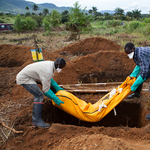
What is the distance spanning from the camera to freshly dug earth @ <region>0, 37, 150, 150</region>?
200 cm

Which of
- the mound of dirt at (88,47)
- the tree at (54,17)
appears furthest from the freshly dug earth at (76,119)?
the tree at (54,17)

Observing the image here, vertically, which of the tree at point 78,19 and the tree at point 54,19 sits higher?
the tree at point 54,19

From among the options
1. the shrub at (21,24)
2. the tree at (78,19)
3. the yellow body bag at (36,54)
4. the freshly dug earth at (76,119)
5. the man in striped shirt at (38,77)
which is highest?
the shrub at (21,24)

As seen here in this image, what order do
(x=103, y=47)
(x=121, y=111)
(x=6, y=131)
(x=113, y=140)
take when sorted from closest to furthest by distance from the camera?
(x=113, y=140), (x=6, y=131), (x=121, y=111), (x=103, y=47)

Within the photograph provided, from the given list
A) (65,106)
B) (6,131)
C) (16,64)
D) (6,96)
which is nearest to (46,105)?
(65,106)

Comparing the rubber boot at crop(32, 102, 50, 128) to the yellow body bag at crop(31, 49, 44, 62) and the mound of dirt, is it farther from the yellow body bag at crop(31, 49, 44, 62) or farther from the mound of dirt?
the mound of dirt

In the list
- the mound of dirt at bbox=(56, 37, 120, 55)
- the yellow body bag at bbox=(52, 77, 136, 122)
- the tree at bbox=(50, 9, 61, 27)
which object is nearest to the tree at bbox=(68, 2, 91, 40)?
the mound of dirt at bbox=(56, 37, 120, 55)

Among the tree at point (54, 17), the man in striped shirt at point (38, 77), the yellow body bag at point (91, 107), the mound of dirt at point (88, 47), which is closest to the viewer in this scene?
the man in striped shirt at point (38, 77)

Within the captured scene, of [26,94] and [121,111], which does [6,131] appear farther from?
[121,111]

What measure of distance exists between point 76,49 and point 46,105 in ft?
17.2

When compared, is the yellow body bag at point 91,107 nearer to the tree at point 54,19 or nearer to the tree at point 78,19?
the tree at point 78,19

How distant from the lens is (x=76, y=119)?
3.47m

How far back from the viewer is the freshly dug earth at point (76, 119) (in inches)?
78.7

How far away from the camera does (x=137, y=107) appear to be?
327 centimetres
